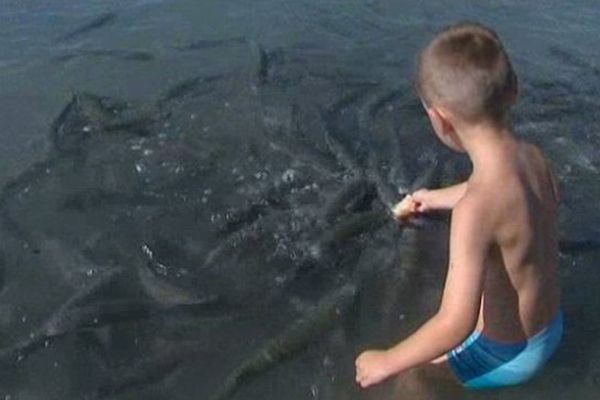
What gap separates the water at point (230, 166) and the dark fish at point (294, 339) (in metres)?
0.06

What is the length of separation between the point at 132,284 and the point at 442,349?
243 centimetres

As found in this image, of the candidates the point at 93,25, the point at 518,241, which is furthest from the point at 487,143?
the point at 93,25

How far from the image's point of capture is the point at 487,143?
12.8ft

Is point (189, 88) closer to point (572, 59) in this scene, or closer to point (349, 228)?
point (349, 228)

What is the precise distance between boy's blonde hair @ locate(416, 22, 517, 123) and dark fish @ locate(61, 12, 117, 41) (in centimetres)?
607

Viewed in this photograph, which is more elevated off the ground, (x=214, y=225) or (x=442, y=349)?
(x=442, y=349)

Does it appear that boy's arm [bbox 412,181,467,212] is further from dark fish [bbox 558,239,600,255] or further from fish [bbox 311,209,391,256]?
dark fish [bbox 558,239,600,255]

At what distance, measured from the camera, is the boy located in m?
3.79

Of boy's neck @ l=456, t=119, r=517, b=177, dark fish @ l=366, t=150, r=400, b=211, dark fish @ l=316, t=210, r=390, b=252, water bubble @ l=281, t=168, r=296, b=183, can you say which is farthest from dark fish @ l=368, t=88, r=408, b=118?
boy's neck @ l=456, t=119, r=517, b=177

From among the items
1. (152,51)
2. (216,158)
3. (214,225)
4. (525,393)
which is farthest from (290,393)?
(152,51)

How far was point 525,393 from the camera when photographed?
494 centimetres

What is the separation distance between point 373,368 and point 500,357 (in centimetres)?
62

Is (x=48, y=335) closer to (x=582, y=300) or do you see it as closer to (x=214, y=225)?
(x=214, y=225)

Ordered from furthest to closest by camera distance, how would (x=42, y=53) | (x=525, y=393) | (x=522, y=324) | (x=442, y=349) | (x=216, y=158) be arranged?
(x=42, y=53), (x=216, y=158), (x=525, y=393), (x=522, y=324), (x=442, y=349)
